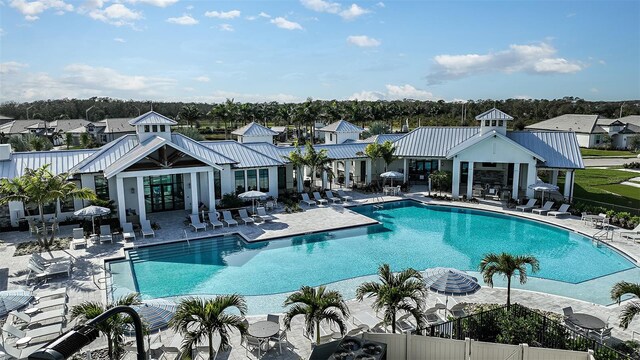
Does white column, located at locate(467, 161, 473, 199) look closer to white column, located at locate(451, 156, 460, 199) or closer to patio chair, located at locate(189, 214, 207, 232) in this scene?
white column, located at locate(451, 156, 460, 199)

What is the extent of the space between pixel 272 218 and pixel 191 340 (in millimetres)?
16920

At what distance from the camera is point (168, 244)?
22.4 metres

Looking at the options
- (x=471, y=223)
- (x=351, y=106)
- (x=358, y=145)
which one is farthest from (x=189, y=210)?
(x=351, y=106)

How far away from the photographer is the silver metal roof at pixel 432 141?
116 ft

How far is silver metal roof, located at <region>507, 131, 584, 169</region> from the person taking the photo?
99.3ft

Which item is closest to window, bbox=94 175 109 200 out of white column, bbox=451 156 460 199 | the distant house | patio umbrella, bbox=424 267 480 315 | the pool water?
the pool water

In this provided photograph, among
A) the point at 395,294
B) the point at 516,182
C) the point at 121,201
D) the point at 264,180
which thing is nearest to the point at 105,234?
the point at 121,201

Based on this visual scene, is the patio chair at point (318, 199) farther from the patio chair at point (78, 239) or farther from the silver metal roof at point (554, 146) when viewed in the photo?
the silver metal roof at point (554, 146)

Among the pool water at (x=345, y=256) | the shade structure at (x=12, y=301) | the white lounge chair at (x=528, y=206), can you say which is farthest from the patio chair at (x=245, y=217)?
the white lounge chair at (x=528, y=206)

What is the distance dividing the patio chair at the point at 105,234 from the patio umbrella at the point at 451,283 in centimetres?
1644

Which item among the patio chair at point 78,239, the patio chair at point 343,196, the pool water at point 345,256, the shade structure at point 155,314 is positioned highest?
the shade structure at point 155,314

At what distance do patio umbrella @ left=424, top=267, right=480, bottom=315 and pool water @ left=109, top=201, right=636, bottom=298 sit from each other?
5.52 meters

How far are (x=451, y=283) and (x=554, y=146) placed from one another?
23.5 m

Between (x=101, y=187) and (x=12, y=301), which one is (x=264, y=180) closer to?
(x=101, y=187)
